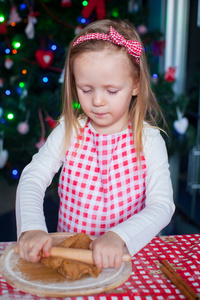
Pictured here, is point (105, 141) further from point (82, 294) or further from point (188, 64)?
point (188, 64)

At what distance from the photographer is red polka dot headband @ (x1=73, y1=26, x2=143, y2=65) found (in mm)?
1157

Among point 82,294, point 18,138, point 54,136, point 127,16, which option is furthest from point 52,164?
point 127,16

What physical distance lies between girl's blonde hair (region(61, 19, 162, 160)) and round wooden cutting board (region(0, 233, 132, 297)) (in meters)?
0.56

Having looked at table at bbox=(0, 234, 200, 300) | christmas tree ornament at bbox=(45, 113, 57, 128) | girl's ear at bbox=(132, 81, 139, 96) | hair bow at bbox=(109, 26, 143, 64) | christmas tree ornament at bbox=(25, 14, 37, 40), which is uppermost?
christmas tree ornament at bbox=(25, 14, 37, 40)

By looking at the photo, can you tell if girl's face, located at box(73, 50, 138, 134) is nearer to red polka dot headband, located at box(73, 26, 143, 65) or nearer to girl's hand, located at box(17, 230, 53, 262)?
red polka dot headband, located at box(73, 26, 143, 65)

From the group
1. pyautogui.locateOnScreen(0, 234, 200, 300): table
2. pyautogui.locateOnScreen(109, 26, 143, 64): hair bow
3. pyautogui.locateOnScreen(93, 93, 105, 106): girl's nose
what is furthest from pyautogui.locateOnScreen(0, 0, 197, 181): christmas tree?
pyautogui.locateOnScreen(0, 234, 200, 300): table

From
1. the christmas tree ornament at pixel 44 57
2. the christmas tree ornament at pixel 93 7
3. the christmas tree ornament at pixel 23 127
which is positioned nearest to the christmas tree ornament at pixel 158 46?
the christmas tree ornament at pixel 93 7

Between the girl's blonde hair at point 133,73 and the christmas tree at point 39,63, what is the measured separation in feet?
4.17

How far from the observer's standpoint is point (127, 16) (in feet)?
8.78

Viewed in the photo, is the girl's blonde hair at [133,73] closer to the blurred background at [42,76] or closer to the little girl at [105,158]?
the little girl at [105,158]

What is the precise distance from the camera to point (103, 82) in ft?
3.62

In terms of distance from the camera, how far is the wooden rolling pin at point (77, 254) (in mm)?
863

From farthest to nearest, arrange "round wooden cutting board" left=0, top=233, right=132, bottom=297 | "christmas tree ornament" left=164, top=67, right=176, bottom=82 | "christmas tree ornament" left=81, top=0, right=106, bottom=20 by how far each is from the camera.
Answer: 1. "christmas tree ornament" left=164, top=67, right=176, bottom=82
2. "christmas tree ornament" left=81, top=0, right=106, bottom=20
3. "round wooden cutting board" left=0, top=233, right=132, bottom=297

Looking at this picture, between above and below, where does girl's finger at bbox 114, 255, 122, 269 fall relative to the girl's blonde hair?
below
